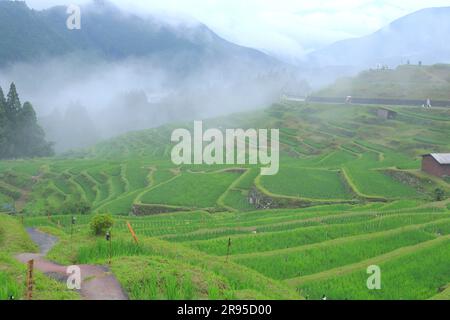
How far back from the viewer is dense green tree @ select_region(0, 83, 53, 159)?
72375 mm

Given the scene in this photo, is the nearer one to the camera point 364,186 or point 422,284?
point 422,284

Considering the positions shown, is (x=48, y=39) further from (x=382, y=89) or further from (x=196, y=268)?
(x=196, y=268)

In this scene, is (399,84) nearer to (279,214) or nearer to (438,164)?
(438,164)

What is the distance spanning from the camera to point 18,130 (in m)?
74.0

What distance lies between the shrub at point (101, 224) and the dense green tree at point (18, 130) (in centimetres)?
6082

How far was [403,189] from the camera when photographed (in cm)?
3919

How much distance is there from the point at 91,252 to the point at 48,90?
6864 inches

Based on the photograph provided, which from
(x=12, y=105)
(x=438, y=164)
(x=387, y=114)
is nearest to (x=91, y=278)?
(x=438, y=164)

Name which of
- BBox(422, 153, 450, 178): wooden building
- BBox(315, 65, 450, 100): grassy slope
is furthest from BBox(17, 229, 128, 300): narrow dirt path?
BBox(315, 65, 450, 100): grassy slope

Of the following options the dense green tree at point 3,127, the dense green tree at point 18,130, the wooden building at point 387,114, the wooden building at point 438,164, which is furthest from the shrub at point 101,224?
the wooden building at point 387,114

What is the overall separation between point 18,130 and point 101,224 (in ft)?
208

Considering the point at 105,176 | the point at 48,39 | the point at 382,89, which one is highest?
the point at 48,39
